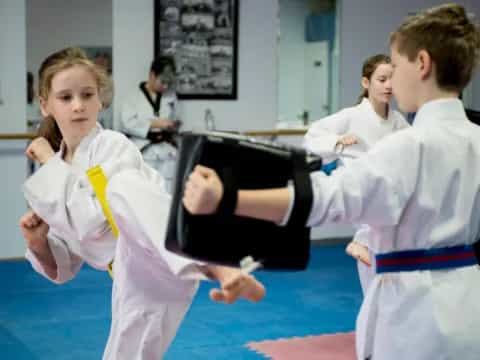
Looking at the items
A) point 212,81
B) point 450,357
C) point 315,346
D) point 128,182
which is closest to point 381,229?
point 450,357

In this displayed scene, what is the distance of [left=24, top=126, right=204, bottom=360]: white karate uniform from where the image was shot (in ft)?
7.31

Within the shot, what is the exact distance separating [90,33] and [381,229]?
6.87 m

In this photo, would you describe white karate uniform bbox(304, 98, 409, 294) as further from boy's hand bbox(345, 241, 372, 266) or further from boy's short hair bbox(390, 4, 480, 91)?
boy's short hair bbox(390, 4, 480, 91)

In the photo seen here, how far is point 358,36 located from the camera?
29.0 ft

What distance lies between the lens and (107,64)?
8.00 m

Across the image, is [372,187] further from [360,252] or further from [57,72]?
[360,252]

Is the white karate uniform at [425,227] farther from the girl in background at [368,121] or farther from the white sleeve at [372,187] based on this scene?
the girl in background at [368,121]

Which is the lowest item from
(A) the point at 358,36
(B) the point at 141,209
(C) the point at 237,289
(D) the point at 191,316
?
(D) the point at 191,316

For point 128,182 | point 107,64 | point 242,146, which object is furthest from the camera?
point 107,64

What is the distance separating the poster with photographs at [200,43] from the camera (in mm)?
7902

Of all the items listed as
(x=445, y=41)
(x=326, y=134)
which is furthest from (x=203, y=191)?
(x=326, y=134)

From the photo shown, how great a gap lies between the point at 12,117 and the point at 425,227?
236 inches

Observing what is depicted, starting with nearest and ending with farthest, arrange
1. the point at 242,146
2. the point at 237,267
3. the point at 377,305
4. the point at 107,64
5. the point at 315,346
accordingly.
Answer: the point at 242,146 → the point at 237,267 → the point at 377,305 → the point at 315,346 → the point at 107,64

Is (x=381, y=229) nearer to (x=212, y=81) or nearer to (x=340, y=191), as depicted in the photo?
(x=340, y=191)
